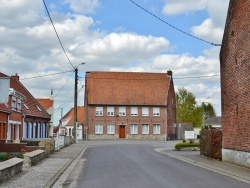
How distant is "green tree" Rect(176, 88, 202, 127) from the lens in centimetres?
9131

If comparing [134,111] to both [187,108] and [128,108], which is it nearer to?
[128,108]

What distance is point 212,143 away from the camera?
24828mm

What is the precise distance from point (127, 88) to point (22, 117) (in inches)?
1399

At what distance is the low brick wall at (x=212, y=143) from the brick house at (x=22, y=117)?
13607 millimetres

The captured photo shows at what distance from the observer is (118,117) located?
7100cm

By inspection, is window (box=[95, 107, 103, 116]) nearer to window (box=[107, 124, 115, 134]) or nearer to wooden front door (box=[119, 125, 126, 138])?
window (box=[107, 124, 115, 134])

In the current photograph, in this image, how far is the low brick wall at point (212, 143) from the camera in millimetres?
24205

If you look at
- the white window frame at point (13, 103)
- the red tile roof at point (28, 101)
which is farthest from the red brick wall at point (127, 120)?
the white window frame at point (13, 103)

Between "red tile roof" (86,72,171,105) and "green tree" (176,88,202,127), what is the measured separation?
15.9 m

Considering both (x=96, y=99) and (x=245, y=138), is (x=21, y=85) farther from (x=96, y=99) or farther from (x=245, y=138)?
(x=245, y=138)

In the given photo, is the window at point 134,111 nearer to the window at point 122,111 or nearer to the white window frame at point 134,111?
the white window frame at point 134,111

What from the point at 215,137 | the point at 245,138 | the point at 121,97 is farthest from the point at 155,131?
the point at 245,138

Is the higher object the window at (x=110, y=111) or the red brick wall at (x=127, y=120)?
the window at (x=110, y=111)

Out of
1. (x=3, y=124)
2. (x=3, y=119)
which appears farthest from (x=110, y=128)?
(x=3, y=119)
